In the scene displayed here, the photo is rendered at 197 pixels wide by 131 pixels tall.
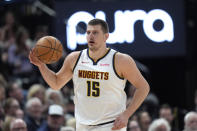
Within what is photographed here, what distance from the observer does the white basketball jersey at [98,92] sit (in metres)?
6.41

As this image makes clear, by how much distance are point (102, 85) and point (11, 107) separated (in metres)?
3.70

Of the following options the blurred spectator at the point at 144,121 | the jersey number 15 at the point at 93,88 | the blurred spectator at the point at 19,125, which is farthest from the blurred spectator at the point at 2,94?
the jersey number 15 at the point at 93,88

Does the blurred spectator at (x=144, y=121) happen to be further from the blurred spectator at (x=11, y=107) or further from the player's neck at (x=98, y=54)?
the player's neck at (x=98, y=54)

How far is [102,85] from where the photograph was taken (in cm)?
646

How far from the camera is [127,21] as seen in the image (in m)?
12.2

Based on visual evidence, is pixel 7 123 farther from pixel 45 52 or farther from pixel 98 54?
Result: pixel 98 54

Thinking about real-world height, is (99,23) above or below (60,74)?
above

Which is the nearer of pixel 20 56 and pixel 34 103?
pixel 34 103

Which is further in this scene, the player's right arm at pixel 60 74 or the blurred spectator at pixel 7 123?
the blurred spectator at pixel 7 123

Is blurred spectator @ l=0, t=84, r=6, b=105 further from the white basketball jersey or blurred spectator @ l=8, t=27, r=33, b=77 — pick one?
the white basketball jersey

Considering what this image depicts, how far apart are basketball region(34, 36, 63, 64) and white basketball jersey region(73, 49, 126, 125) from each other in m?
0.41

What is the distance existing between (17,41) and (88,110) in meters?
6.62

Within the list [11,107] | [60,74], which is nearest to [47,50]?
[60,74]

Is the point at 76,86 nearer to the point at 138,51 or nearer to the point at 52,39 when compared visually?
the point at 52,39
